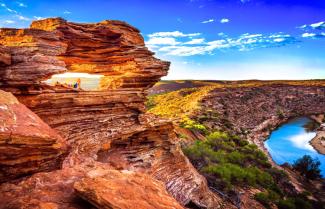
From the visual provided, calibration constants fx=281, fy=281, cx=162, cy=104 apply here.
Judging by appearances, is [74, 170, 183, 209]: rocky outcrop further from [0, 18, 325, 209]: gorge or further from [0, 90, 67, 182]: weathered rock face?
[0, 90, 67, 182]: weathered rock face

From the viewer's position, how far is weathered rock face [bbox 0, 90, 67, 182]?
28.9ft

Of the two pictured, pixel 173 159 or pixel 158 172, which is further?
pixel 173 159

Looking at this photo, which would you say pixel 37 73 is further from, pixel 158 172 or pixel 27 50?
pixel 158 172

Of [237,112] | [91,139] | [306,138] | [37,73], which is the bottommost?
[306,138]

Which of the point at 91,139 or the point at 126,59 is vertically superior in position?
the point at 126,59

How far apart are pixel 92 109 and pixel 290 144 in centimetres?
6634

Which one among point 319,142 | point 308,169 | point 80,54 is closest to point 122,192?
point 80,54

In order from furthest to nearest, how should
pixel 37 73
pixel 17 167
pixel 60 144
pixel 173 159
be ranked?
pixel 173 159 < pixel 37 73 < pixel 60 144 < pixel 17 167

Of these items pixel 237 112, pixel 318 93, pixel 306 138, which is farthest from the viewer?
pixel 318 93

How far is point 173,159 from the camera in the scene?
19016 millimetres

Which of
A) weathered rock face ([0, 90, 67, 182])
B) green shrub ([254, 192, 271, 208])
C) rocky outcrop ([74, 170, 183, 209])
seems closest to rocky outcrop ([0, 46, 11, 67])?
weathered rock face ([0, 90, 67, 182])

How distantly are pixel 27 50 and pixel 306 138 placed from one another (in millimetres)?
77837

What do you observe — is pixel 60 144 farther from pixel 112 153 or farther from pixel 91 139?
pixel 112 153

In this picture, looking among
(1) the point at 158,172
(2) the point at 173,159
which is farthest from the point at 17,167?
(2) the point at 173,159
